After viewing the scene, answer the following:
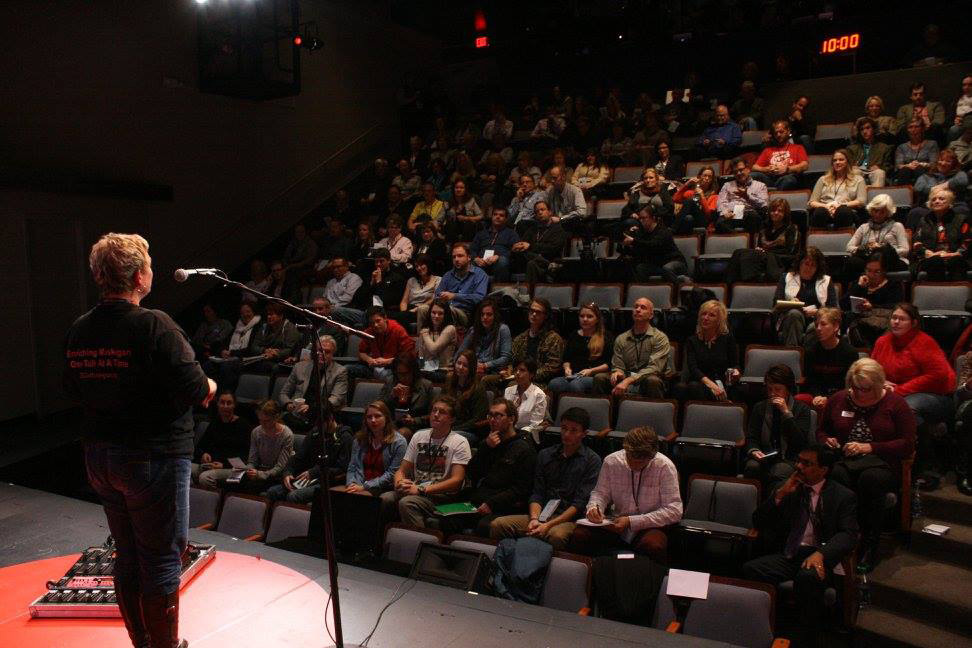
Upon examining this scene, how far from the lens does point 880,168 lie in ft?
23.1

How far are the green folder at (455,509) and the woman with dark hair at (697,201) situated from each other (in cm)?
375

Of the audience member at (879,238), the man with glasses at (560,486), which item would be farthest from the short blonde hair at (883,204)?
the man with glasses at (560,486)

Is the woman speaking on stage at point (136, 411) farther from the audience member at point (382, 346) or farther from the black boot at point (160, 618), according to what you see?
the audience member at point (382, 346)

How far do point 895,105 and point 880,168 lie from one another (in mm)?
1939

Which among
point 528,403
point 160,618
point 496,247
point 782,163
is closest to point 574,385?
point 528,403

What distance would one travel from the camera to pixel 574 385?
5.32 m

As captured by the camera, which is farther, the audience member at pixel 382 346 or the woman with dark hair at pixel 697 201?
the woman with dark hair at pixel 697 201

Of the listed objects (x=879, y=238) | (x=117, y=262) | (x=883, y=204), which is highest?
(x=883, y=204)

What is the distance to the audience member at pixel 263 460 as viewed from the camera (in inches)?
205

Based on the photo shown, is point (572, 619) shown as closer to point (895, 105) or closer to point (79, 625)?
point (79, 625)

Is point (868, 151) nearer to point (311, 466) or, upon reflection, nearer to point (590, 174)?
point (590, 174)

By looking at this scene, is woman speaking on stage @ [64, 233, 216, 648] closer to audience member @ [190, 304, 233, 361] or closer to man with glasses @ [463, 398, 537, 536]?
man with glasses @ [463, 398, 537, 536]

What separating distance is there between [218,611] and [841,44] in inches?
372

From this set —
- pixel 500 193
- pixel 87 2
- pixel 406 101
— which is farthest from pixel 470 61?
pixel 87 2
